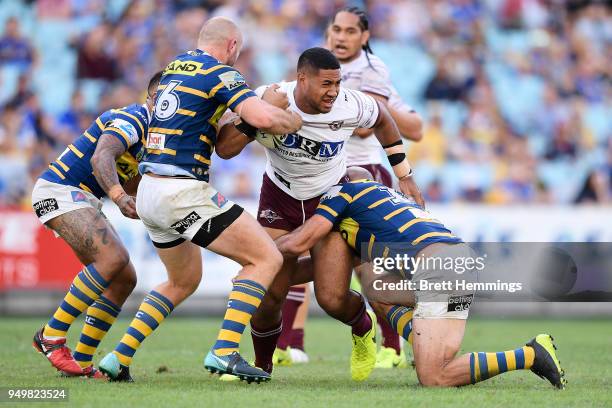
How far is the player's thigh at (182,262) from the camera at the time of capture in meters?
7.39

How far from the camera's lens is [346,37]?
10.2m

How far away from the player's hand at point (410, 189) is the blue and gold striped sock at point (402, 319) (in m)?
1.14

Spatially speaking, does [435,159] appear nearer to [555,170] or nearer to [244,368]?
[555,170]

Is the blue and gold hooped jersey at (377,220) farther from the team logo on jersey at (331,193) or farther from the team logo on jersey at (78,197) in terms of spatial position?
the team logo on jersey at (78,197)

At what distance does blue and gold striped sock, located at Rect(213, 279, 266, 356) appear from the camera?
22.5 ft

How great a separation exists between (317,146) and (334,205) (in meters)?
0.66

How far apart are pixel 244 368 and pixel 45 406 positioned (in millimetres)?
1453

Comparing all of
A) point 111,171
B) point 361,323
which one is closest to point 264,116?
point 111,171

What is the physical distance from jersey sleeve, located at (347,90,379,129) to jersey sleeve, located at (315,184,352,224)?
730mm

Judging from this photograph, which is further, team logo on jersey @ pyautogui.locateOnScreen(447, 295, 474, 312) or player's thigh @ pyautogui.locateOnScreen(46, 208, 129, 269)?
player's thigh @ pyautogui.locateOnScreen(46, 208, 129, 269)

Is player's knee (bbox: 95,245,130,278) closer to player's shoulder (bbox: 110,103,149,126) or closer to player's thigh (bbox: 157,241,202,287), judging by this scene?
player's thigh (bbox: 157,241,202,287)

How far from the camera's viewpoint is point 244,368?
682cm

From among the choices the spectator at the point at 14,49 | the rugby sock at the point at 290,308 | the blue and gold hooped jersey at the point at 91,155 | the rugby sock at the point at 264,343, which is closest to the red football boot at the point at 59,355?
the blue and gold hooped jersey at the point at 91,155

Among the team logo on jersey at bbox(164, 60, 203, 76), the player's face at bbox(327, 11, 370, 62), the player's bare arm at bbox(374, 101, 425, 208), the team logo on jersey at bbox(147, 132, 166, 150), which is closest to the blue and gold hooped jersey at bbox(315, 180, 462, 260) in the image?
the player's bare arm at bbox(374, 101, 425, 208)
